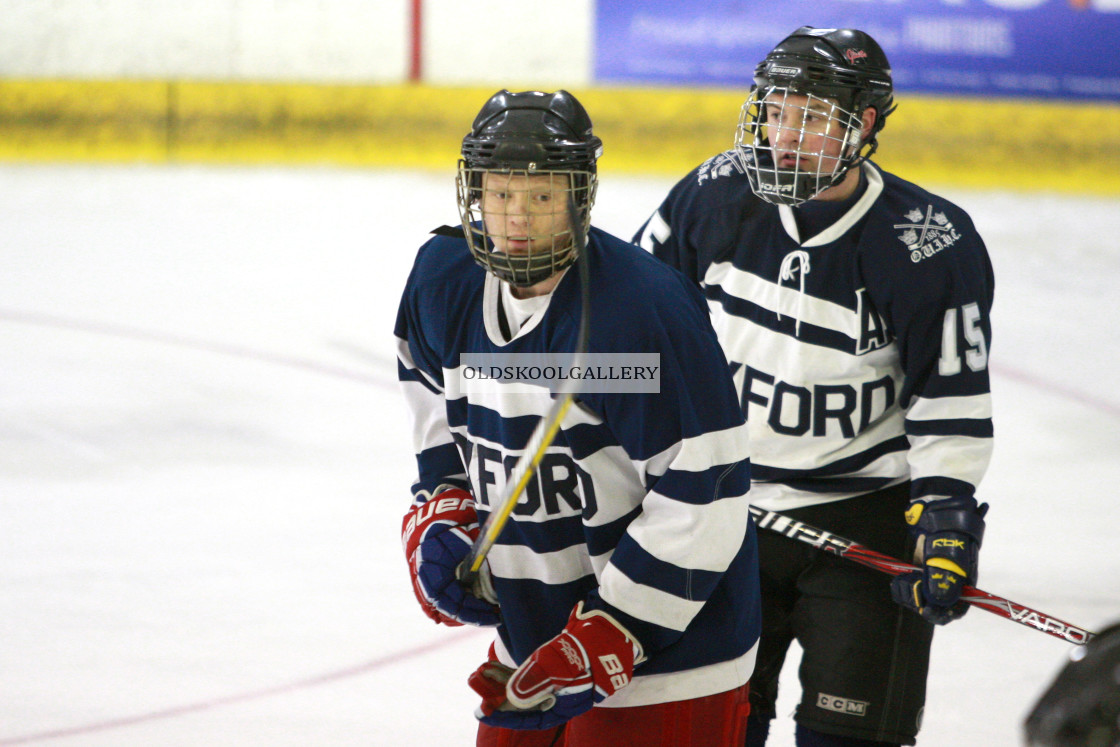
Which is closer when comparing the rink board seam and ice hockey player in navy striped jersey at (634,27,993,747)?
ice hockey player in navy striped jersey at (634,27,993,747)

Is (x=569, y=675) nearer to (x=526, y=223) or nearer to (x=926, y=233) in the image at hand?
(x=526, y=223)

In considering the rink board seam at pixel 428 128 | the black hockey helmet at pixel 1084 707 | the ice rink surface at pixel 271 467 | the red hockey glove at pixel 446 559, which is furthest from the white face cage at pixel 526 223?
the rink board seam at pixel 428 128

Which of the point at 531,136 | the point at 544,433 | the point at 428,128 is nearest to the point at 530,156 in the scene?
the point at 531,136

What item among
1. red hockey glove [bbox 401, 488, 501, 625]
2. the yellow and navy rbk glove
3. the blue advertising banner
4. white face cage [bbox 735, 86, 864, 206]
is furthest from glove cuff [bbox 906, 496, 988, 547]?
the blue advertising banner

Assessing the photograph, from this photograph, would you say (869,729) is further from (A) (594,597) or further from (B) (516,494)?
(B) (516,494)

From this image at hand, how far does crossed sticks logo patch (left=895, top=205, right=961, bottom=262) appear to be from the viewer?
1622 mm

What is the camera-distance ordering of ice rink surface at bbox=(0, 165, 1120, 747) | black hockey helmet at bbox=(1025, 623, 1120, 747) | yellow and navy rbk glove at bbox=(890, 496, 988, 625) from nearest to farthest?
1. black hockey helmet at bbox=(1025, 623, 1120, 747)
2. yellow and navy rbk glove at bbox=(890, 496, 988, 625)
3. ice rink surface at bbox=(0, 165, 1120, 747)

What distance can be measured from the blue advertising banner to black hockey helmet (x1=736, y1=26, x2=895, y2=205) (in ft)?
13.5

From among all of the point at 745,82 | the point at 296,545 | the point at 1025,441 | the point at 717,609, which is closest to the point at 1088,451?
the point at 1025,441

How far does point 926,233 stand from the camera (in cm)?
164

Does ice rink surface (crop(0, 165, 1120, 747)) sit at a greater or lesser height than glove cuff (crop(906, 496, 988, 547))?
lesser

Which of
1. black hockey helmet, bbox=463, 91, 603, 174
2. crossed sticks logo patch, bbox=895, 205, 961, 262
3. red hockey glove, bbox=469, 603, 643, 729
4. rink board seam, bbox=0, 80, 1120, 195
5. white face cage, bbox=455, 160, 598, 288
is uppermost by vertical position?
black hockey helmet, bbox=463, 91, 603, 174

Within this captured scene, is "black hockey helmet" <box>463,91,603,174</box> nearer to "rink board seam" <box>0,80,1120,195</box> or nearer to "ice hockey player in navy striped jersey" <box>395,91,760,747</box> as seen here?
"ice hockey player in navy striped jersey" <box>395,91,760,747</box>

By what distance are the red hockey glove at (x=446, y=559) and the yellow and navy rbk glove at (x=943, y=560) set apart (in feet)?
1.66
